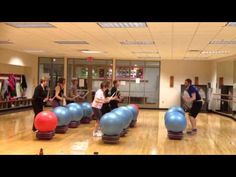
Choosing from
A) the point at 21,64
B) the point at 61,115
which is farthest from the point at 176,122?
the point at 21,64

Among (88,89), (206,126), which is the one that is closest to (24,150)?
(206,126)

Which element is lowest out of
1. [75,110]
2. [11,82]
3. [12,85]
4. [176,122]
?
[176,122]

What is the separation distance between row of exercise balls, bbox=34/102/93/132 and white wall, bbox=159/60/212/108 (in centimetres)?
751

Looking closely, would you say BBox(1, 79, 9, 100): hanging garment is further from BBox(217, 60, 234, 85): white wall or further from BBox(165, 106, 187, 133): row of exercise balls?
BBox(217, 60, 234, 85): white wall

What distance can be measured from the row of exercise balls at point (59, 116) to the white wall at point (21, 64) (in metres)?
5.31

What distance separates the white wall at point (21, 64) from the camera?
13430 mm

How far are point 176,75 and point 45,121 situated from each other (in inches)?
431

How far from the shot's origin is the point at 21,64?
14.9 m

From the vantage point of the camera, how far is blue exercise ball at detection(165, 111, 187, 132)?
7.56 metres

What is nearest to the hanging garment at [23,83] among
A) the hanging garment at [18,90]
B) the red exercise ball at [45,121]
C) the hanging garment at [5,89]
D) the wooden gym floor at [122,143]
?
the hanging garment at [18,90]

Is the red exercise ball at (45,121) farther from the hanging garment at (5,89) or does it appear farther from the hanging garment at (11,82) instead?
the hanging garment at (11,82)

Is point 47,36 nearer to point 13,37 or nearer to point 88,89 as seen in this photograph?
point 13,37

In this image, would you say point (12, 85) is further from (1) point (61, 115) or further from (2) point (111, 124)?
(2) point (111, 124)
